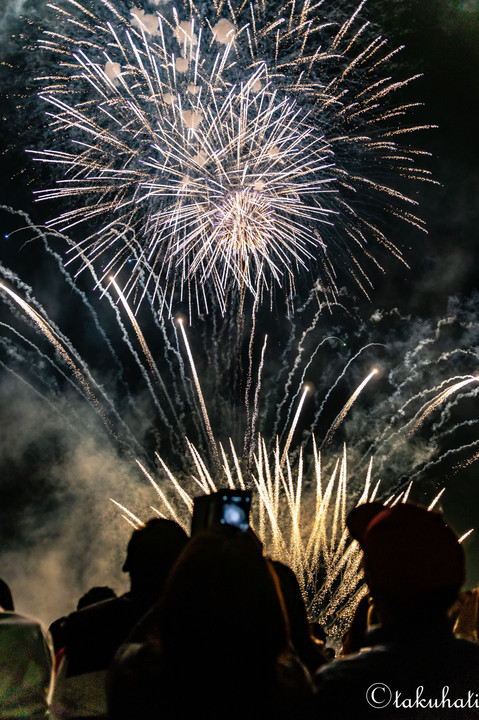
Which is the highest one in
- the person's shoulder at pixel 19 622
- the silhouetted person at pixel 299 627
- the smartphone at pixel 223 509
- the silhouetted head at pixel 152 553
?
the smartphone at pixel 223 509

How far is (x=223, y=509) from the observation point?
3971mm

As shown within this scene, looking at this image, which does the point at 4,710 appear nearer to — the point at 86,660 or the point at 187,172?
the point at 86,660

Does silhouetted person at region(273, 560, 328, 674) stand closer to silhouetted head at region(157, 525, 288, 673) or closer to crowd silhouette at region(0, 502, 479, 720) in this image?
crowd silhouette at region(0, 502, 479, 720)

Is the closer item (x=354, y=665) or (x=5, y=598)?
(x=354, y=665)

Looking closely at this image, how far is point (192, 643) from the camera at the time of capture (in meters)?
1.64

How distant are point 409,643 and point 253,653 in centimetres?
80

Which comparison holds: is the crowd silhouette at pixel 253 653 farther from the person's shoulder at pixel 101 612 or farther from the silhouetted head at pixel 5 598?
the silhouetted head at pixel 5 598

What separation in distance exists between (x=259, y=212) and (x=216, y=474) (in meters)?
8.68

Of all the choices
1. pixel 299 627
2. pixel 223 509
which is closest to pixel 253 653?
pixel 299 627

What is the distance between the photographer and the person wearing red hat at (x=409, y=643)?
1947 mm

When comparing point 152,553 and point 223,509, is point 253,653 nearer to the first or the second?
point 152,553

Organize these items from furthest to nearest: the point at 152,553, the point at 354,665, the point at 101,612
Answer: the point at 152,553 < the point at 101,612 < the point at 354,665

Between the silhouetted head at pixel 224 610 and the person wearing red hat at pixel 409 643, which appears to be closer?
the silhouetted head at pixel 224 610

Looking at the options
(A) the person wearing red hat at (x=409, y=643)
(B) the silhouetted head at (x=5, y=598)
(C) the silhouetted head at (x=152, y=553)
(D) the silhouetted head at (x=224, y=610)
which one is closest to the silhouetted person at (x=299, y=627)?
(C) the silhouetted head at (x=152, y=553)
